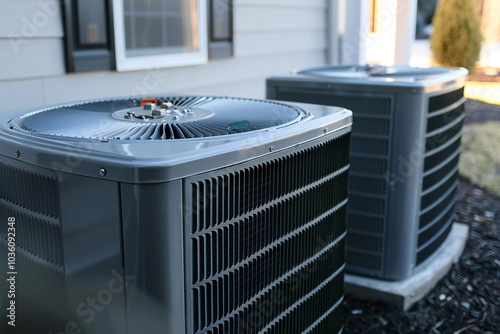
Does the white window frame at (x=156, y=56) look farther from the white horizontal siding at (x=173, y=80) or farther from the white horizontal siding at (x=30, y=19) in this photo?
the white horizontal siding at (x=30, y=19)

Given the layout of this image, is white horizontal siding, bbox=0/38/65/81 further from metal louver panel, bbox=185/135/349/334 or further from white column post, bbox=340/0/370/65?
white column post, bbox=340/0/370/65

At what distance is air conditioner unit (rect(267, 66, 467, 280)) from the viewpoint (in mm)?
2354

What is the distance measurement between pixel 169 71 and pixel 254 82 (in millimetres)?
924

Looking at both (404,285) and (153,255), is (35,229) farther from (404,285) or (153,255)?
(404,285)

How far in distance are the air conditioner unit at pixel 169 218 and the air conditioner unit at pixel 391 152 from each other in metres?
0.74

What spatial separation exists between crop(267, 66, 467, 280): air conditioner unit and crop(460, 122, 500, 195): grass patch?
7.98 ft

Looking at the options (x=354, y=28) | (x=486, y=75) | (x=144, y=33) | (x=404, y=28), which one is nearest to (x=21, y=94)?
(x=144, y=33)

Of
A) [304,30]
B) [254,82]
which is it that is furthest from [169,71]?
[304,30]


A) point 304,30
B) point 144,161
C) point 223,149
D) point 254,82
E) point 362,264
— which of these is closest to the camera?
point 144,161

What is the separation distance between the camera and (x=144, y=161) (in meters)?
1.08

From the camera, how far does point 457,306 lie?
263 centimetres

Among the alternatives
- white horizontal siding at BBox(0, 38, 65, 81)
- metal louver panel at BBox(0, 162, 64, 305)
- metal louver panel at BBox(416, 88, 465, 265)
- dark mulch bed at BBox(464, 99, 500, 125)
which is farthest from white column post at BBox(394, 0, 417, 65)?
metal louver panel at BBox(0, 162, 64, 305)

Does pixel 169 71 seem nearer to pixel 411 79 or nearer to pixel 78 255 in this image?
pixel 411 79

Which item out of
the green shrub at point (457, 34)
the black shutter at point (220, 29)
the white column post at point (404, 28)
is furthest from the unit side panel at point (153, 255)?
the green shrub at point (457, 34)
